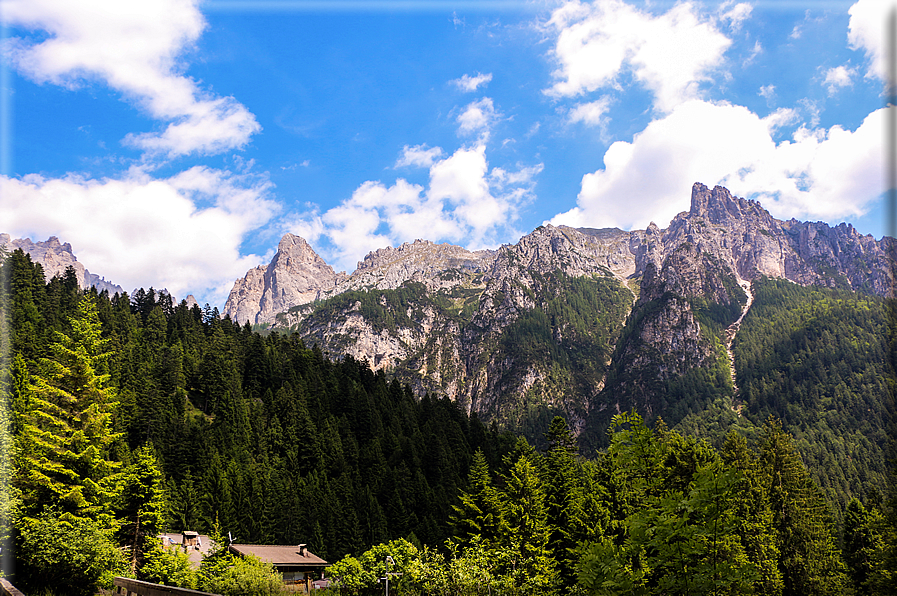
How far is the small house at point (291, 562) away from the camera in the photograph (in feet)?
216

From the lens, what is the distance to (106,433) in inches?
2154

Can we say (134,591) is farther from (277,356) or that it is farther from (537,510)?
(277,356)

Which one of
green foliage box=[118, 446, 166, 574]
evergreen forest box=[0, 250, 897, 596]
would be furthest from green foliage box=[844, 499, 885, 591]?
green foliage box=[118, 446, 166, 574]

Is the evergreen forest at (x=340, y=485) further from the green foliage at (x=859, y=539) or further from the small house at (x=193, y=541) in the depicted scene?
the small house at (x=193, y=541)

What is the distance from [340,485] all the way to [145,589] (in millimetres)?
85864

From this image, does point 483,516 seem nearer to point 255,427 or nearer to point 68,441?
point 68,441

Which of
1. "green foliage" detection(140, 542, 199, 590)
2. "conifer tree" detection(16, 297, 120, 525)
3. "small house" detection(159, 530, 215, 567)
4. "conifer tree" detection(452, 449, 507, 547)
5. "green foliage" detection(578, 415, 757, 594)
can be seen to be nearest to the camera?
"green foliage" detection(578, 415, 757, 594)

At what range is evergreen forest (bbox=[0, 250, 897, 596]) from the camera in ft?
102

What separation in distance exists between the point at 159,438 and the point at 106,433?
62964mm

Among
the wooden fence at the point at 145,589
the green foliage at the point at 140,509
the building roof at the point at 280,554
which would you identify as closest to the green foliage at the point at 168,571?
the green foliage at the point at 140,509

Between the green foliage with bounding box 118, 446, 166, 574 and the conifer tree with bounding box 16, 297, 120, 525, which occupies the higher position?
the conifer tree with bounding box 16, 297, 120, 525

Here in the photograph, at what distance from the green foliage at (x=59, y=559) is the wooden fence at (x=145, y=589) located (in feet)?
4.63

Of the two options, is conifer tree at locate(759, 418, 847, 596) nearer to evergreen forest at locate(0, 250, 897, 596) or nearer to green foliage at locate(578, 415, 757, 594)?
evergreen forest at locate(0, 250, 897, 596)

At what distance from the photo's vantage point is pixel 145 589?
29.3m
